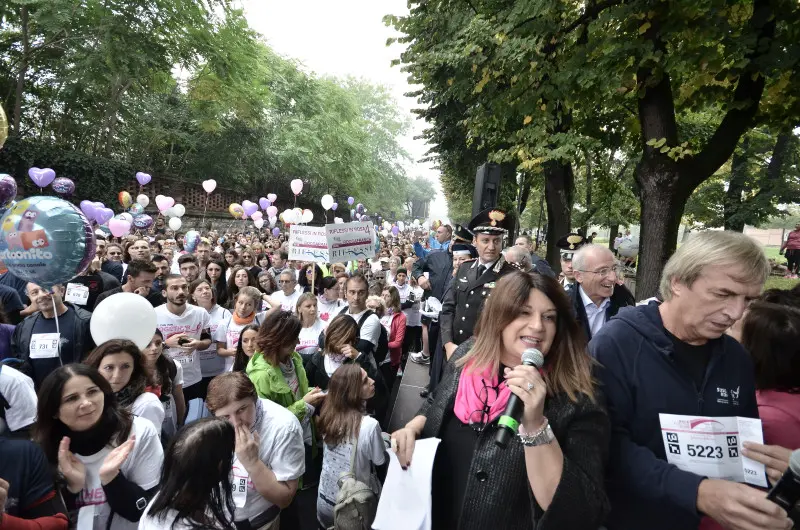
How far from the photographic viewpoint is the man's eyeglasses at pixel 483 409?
5.51ft

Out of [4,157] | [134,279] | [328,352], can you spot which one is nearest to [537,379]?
[328,352]

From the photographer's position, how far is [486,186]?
24.2ft

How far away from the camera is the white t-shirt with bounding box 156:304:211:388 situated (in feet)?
13.8

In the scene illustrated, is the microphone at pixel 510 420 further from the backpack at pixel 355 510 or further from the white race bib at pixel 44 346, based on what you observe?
the white race bib at pixel 44 346

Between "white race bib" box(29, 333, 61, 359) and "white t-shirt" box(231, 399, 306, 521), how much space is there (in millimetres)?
2145

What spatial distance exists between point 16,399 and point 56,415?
78 cm

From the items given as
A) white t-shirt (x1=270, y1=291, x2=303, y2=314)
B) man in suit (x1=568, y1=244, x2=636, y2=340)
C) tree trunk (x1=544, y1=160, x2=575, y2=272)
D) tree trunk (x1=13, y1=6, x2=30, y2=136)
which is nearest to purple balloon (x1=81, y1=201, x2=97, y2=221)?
white t-shirt (x1=270, y1=291, x2=303, y2=314)

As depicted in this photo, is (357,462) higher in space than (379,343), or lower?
lower

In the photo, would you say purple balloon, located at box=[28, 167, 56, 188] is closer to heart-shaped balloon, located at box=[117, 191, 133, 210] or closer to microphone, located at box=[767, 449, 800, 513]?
heart-shaped balloon, located at box=[117, 191, 133, 210]

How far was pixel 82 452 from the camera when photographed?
2121mm

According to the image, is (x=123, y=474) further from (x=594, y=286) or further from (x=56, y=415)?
(x=594, y=286)

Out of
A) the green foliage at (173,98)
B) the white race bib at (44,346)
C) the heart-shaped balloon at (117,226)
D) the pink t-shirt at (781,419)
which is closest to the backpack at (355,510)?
the pink t-shirt at (781,419)

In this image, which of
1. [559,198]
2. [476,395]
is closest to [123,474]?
[476,395]

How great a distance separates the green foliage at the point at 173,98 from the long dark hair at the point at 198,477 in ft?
55.3
